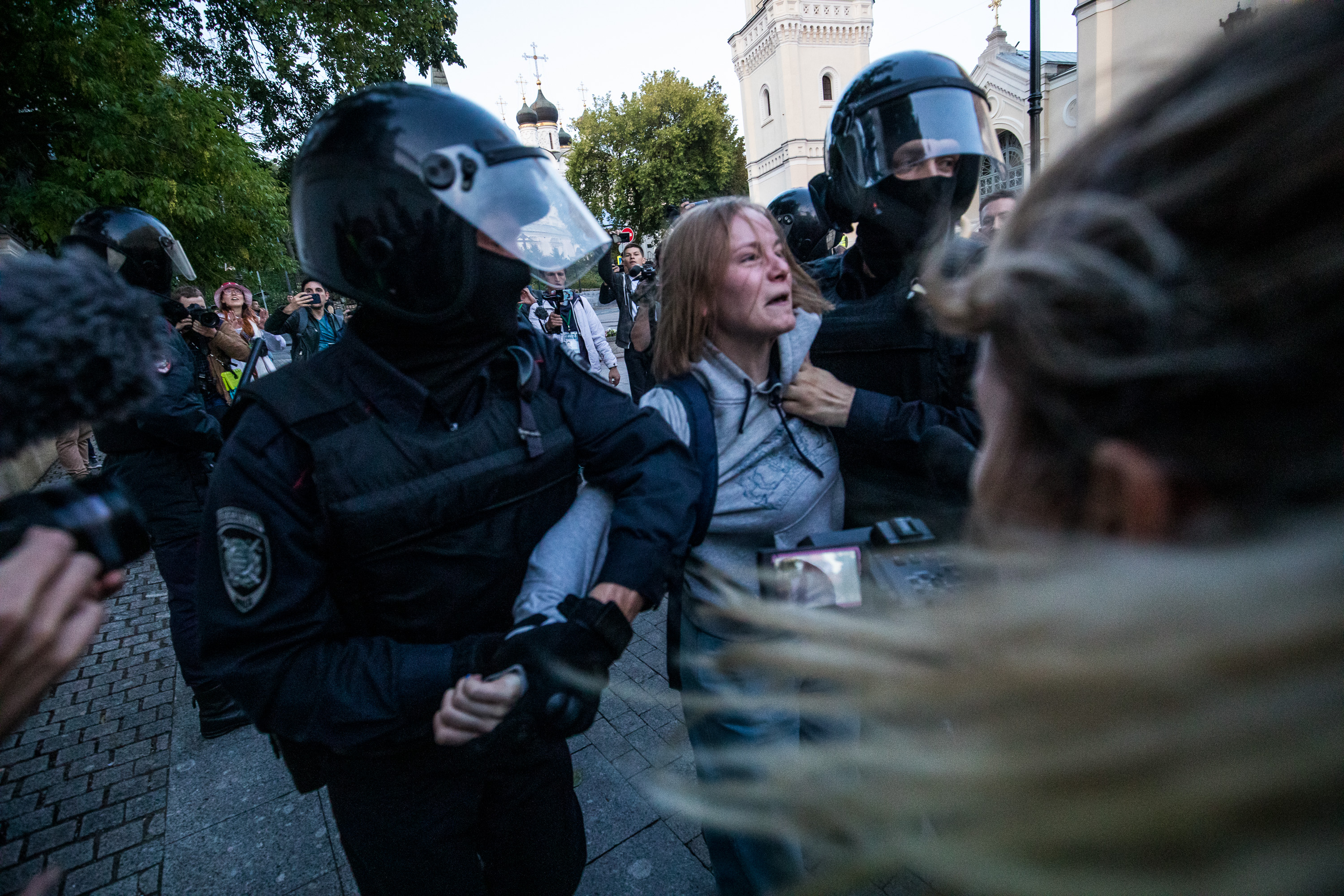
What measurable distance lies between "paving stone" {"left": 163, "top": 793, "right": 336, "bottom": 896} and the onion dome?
6266cm

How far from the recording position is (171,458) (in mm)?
3232

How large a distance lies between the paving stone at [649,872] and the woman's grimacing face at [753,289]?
1782mm

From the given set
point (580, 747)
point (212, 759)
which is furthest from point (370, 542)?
point (212, 759)

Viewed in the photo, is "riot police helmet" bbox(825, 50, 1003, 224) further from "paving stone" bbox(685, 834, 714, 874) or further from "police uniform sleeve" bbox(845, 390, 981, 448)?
"paving stone" bbox(685, 834, 714, 874)

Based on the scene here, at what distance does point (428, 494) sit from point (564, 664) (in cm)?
42

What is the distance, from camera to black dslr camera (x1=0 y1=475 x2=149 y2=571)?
864 millimetres

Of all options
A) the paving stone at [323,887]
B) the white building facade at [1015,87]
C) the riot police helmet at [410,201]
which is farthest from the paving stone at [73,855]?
the white building facade at [1015,87]

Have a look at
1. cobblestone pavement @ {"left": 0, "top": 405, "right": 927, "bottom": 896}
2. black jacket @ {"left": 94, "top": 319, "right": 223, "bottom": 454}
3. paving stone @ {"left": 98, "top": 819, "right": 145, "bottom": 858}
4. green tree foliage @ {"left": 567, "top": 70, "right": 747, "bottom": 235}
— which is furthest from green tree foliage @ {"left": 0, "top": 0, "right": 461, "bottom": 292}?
green tree foliage @ {"left": 567, "top": 70, "right": 747, "bottom": 235}

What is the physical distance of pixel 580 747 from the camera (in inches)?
117

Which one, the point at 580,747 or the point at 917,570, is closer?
the point at 917,570

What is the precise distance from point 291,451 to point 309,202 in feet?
1.74

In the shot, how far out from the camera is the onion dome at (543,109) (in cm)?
5728

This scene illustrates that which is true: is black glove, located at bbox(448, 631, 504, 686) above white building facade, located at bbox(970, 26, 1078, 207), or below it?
below

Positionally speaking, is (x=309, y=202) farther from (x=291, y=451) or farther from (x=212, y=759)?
(x=212, y=759)
